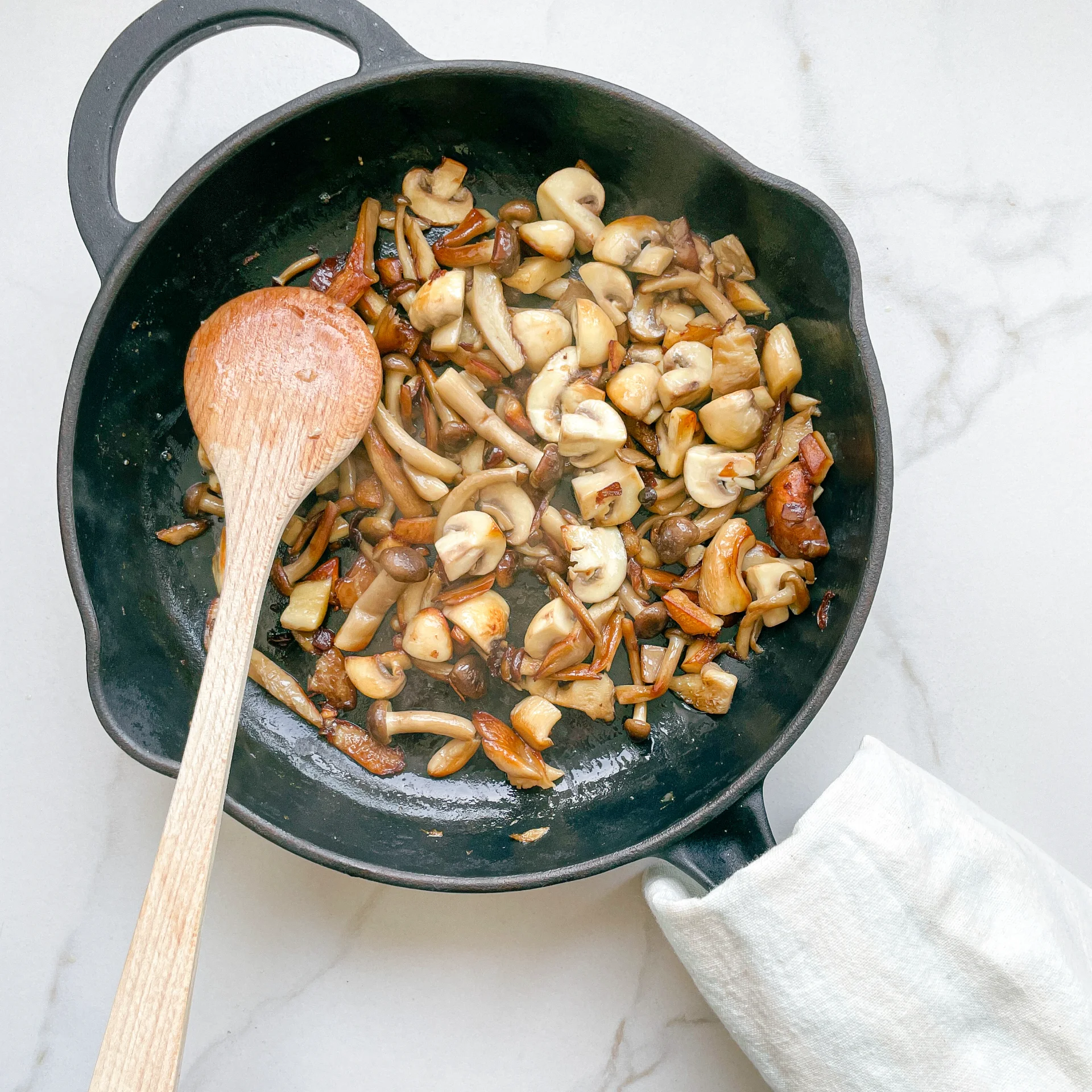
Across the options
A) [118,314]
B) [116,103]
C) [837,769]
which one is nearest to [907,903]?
[837,769]

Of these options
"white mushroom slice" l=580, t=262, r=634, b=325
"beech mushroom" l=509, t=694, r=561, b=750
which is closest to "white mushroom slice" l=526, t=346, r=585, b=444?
"white mushroom slice" l=580, t=262, r=634, b=325

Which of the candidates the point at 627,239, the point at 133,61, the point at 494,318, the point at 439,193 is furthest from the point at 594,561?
the point at 133,61

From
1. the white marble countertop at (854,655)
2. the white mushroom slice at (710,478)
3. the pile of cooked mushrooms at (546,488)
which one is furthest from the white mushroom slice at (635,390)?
the white marble countertop at (854,655)

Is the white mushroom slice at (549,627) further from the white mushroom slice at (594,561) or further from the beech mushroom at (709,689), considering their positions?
the beech mushroom at (709,689)

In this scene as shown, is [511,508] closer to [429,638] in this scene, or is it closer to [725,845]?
[429,638]

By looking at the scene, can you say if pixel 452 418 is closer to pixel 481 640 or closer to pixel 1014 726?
pixel 481 640
